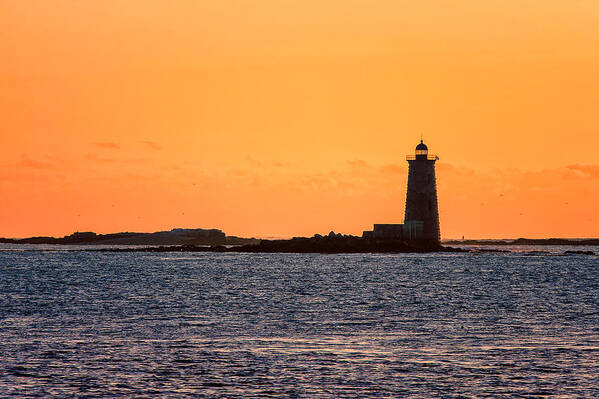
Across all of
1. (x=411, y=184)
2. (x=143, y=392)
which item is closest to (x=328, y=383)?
(x=143, y=392)

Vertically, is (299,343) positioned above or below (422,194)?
below

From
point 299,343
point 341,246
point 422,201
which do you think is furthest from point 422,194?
point 299,343

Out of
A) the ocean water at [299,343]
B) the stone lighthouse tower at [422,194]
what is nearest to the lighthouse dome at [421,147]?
the stone lighthouse tower at [422,194]

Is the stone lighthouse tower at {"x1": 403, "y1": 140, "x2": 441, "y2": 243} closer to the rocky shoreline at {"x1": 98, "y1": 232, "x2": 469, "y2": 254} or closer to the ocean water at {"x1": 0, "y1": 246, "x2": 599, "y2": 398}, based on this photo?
the rocky shoreline at {"x1": 98, "y1": 232, "x2": 469, "y2": 254}

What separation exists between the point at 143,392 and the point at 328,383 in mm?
4513

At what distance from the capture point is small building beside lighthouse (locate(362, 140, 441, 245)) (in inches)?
4412

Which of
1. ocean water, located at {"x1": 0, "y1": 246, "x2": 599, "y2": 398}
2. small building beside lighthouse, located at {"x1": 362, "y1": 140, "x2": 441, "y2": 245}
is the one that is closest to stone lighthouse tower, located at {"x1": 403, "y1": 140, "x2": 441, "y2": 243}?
small building beside lighthouse, located at {"x1": 362, "y1": 140, "x2": 441, "y2": 245}

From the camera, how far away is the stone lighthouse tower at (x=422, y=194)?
112 m

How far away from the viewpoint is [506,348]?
29047 millimetres

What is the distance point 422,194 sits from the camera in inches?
4441

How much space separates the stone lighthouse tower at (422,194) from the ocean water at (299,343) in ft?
174

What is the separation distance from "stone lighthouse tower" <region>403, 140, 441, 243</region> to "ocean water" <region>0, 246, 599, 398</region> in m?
53.0

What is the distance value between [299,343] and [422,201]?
84.8m

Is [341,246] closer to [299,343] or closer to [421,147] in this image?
[421,147]
